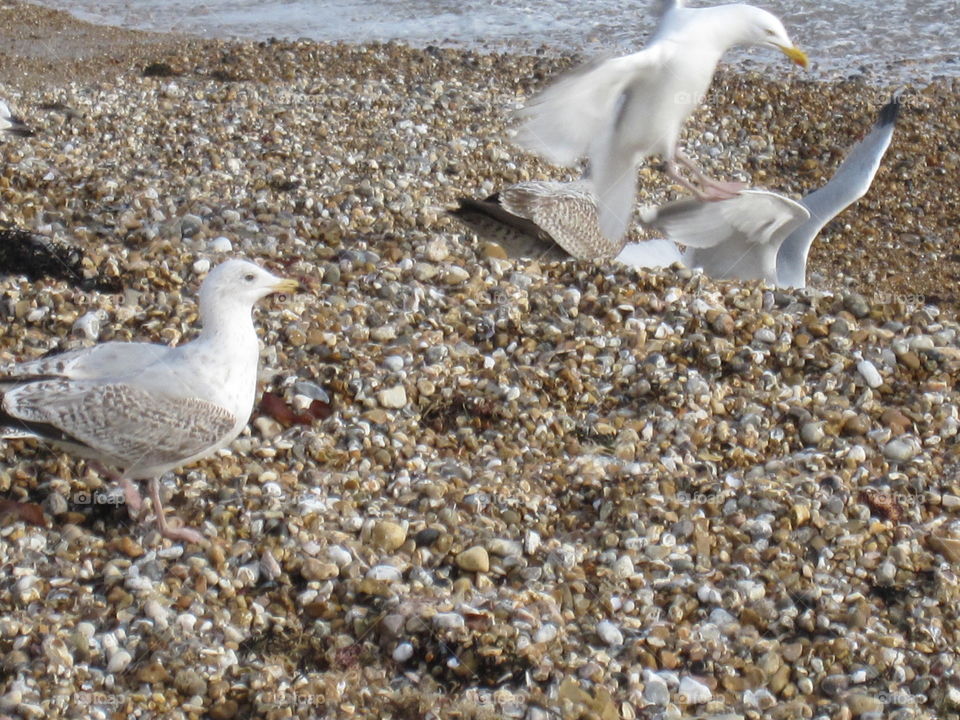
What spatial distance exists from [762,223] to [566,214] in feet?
3.34

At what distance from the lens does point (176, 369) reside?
377 centimetres

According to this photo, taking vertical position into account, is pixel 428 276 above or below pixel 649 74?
below

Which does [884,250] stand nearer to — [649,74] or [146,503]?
[649,74]

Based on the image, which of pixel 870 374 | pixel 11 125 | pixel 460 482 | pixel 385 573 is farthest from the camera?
pixel 11 125

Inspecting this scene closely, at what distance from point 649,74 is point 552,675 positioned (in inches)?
113

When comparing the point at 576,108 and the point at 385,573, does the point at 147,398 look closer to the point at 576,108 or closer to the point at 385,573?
the point at 385,573

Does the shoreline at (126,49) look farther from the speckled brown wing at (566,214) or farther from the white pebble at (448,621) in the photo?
the white pebble at (448,621)

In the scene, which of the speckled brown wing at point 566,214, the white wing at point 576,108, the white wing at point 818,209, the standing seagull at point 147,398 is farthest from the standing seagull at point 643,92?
the standing seagull at point 147,398

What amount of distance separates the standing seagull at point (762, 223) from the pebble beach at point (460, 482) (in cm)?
54

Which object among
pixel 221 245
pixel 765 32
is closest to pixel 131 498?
pixel 221 245

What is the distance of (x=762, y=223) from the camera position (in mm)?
6340

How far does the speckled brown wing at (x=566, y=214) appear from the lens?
6129mm

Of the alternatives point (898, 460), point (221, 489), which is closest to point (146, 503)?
point (221, 489)

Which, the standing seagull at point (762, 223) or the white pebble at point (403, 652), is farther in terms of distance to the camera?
the standing seagull at point (762, 223)
